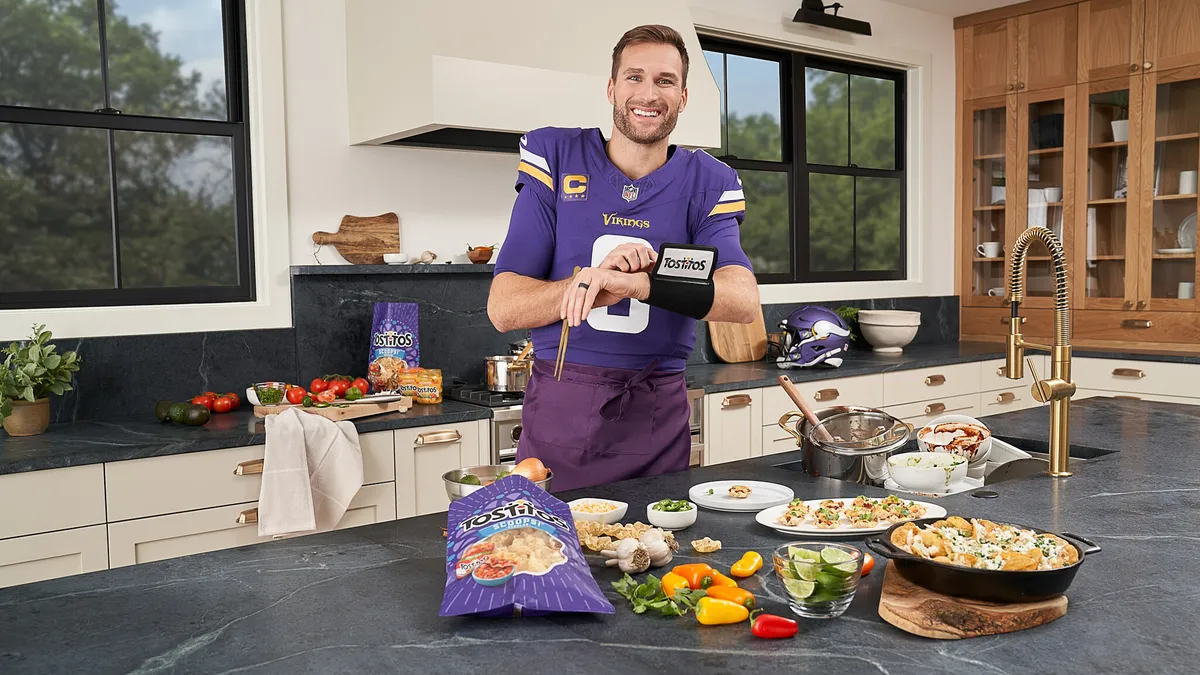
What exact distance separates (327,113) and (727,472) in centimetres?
221

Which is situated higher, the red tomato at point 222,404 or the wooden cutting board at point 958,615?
the red tomato at point 222,404

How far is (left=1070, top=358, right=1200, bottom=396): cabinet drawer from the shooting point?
4.37 m

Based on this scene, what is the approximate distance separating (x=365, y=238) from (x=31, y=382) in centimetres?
121

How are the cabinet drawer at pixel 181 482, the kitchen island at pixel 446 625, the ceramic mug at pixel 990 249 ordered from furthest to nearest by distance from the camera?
the ceramic mug at pixel 990 249
the cabinet drawer at pixel 181 482
the kitchen island at pixel 446 625

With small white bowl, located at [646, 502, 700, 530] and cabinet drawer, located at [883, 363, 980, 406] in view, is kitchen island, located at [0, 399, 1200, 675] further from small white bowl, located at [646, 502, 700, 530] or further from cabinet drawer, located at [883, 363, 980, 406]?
cabinet drawer, located at [883, 363, 980, 406]

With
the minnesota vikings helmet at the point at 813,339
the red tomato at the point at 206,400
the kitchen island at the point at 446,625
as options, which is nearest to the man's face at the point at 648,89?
the kitchen island at the point at 446,625

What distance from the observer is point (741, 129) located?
17.5 feet

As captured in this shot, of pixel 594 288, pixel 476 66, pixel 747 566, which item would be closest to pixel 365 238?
pixel 476 66

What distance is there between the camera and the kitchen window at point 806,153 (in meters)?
4.97

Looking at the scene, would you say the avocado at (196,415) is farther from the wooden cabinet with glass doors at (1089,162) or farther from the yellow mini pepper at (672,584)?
the wooden cabinet with glass doors at (1089,162)

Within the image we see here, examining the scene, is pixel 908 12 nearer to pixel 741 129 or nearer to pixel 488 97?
pixel 741 129

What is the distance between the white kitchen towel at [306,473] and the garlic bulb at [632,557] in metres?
1.67

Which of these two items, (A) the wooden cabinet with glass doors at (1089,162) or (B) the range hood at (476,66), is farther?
(A) the wooden cabinet with glass doors at (1089,162)

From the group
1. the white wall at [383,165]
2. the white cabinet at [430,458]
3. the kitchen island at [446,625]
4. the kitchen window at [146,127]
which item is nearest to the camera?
the kitchen island at [446,625]
